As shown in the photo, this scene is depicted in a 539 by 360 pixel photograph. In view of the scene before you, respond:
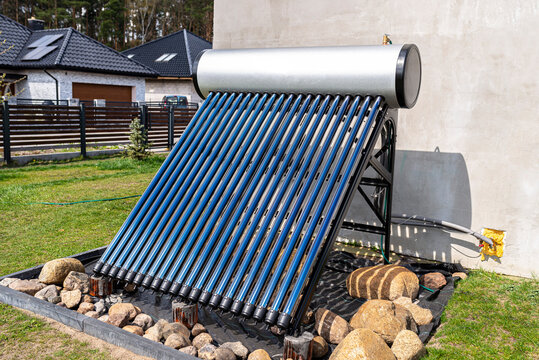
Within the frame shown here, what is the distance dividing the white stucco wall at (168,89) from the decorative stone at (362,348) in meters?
26.3

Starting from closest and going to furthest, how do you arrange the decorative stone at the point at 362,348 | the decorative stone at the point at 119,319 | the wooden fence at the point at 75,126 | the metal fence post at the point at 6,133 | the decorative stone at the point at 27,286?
the decorative stone at the point at 362,348 → the decorative stone at the point at 119,319 → the decorative stone at the point at 27,286 → the metal fence post at the point at 6,133 → the wooden fence at the point at 75,126

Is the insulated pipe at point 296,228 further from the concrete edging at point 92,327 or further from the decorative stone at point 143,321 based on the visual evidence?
the decorative stone at point 143,321

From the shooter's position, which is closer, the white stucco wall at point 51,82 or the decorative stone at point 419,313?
the decorative stone at point 419,313

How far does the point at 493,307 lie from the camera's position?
4172 mm

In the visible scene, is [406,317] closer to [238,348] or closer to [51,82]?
[238,348]

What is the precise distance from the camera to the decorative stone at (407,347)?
125 inches

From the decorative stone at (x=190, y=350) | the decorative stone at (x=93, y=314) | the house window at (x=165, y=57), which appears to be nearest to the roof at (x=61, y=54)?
the house window at (x=165, y=57)

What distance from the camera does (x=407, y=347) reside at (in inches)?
126

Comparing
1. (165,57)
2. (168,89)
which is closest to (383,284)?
(168,89)

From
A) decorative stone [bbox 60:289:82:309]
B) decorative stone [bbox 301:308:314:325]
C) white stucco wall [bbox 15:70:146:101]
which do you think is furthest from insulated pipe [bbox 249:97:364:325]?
white stucco wall [bbox 15:70:146:101]

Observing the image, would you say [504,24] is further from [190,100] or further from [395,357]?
[190,100]

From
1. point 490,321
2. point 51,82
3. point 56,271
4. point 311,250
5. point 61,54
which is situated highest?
point 61,54

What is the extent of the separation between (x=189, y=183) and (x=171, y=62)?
92.3 feet

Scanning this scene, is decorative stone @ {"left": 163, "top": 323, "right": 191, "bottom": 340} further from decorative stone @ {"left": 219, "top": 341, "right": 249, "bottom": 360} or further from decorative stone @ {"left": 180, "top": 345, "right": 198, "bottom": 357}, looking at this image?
decorative stone @ {"left": 219, "top": 341, "right": 249, "bottom": 360}
